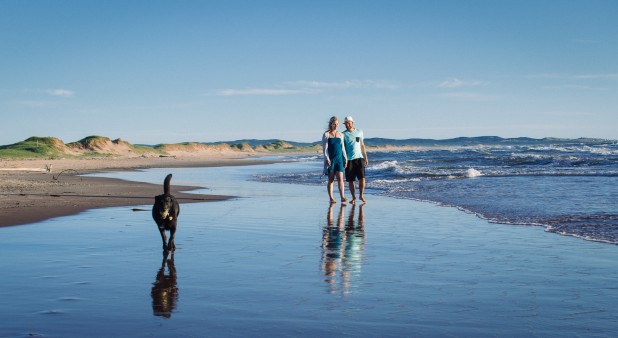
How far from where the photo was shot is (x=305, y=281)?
16.8 ft

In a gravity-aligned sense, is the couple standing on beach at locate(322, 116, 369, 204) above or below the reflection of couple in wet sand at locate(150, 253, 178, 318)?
above

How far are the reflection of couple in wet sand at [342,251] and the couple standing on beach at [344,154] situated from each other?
3.33 metres

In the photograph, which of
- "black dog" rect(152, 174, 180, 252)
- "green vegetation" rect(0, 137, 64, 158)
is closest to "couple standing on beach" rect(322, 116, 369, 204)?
"black dog" rect(152, 174, 180, 252)

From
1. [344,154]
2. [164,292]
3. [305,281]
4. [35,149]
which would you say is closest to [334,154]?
[344,154]

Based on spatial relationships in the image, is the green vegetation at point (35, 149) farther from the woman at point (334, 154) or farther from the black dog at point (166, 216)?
the black dog at point (166, 216)

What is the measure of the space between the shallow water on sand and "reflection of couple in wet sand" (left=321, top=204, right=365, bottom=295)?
2cm

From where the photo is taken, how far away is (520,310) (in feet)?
13.8

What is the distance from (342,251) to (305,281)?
5.19 feet

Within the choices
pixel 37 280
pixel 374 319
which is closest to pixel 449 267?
pixel 374 319

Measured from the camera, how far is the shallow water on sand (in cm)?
388

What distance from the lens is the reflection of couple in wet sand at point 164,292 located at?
420 cm

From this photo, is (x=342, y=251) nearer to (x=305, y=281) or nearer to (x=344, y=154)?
(x=305, y=281)

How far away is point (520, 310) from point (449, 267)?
1516 mm

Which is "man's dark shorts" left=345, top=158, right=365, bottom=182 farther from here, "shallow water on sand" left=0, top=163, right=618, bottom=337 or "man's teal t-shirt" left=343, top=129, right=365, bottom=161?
"shallow water on sand" left=0, top=163, right=618, bottom=337
